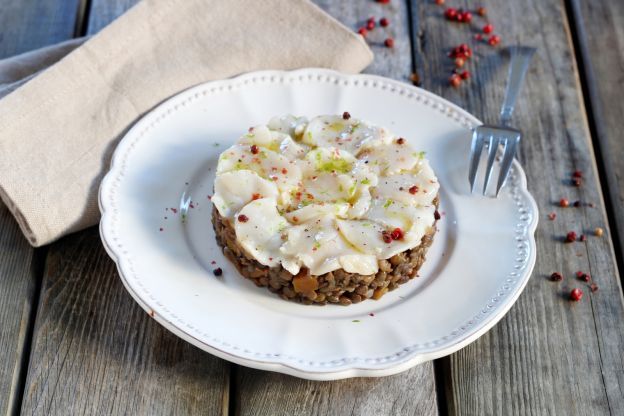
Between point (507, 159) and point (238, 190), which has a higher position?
point (238, 190)

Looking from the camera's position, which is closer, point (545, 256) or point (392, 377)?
point (392, 377)

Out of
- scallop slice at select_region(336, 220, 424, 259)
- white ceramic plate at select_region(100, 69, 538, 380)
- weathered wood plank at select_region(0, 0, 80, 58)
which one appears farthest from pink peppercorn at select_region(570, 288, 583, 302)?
weathered wood plank at select_region(0, 0, 80, 58)

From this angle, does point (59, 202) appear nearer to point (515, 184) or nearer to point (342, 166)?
point (342, 166)

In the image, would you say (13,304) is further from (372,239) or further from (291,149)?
(372,239)

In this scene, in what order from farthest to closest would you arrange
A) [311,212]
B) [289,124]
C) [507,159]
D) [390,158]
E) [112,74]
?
[112,74]
[507,159]
[289,124]
[390,158]
[311,212]

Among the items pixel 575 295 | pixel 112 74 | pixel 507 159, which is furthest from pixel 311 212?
pixel 112 74

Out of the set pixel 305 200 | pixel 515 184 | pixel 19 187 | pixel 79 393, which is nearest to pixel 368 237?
pixel 305 200

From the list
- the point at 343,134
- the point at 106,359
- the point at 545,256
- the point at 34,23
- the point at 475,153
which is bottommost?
the point at 545,256
